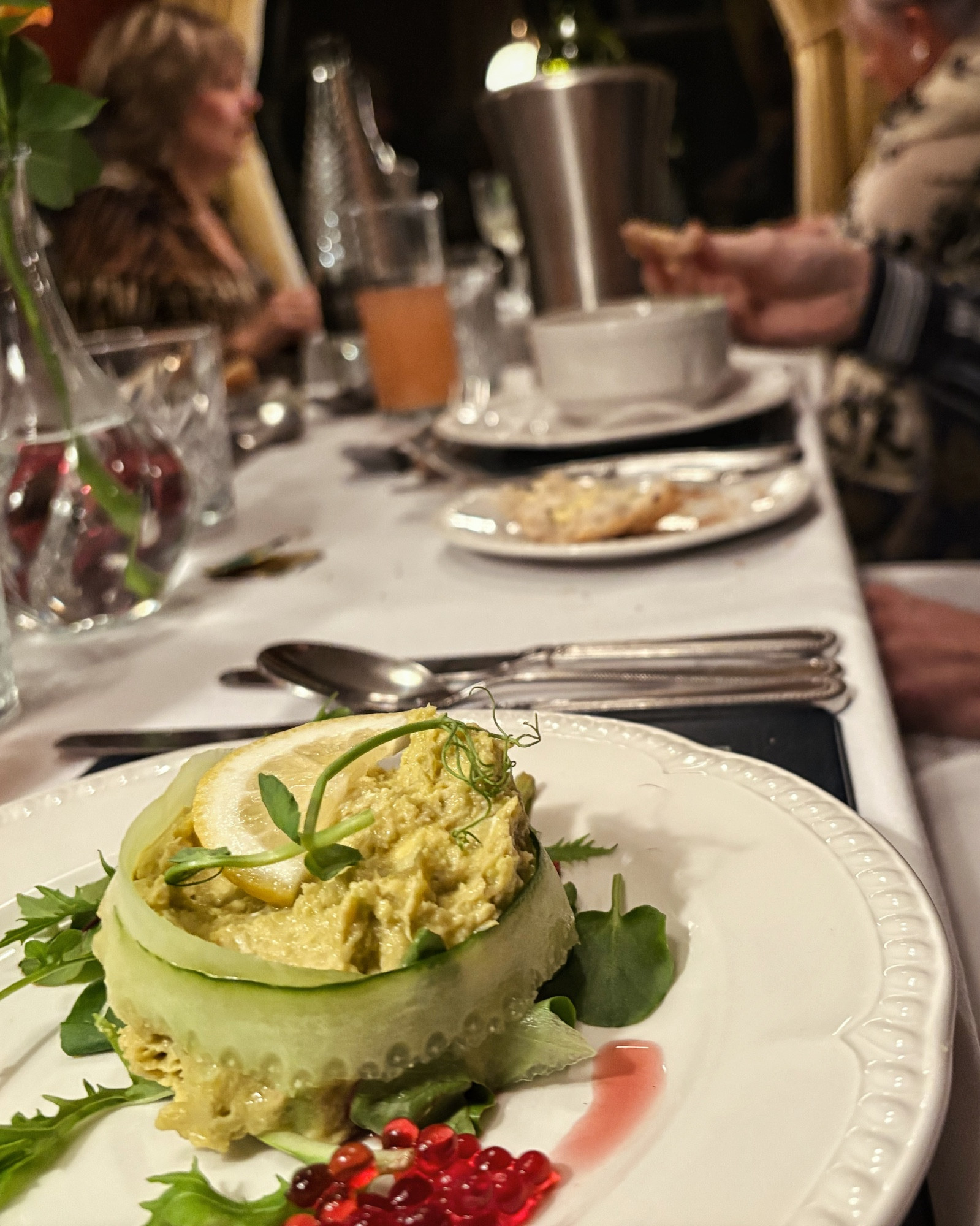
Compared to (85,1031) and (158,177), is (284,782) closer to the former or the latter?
(85,1031)

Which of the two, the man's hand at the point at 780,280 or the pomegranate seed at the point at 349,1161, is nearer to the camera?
the pomegranate seed at the point at 349,1161

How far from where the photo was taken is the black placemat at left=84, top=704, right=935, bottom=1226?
54 cm

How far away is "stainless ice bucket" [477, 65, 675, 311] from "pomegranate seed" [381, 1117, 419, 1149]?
1619 mm

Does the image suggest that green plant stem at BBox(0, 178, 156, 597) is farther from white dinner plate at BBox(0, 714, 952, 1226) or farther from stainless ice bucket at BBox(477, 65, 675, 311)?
stainless ice bucket at BBox(477, 65, 675, 311)

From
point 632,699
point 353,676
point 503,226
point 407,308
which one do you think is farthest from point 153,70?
point 632,699

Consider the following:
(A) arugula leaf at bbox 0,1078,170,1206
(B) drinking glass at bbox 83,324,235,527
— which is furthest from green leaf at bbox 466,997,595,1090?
(B) drinking glass at bbox 83,324,235,527

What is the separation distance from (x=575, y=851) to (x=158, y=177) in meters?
3.40

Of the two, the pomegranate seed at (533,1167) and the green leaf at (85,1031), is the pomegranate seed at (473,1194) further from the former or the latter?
the green leaf at (85,1031)

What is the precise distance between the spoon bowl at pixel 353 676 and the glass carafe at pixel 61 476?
0.24 m

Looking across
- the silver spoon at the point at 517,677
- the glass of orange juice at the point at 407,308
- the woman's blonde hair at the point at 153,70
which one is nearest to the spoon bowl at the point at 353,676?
the silver spoon at the point at 517,677

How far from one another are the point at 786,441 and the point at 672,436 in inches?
4.9

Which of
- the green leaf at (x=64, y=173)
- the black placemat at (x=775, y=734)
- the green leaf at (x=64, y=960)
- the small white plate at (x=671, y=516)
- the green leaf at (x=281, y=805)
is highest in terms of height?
the green leaf at (x=64, y=173)

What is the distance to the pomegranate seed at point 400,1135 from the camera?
0.34 m

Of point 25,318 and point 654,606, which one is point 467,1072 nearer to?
point 654,606
